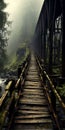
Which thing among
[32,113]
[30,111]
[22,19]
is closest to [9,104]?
[32,113]

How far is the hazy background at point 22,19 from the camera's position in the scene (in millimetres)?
120363

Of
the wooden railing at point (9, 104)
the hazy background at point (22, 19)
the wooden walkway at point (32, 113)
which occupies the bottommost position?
the wooden walkway at point (32, 113)

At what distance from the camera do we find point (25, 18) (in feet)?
461

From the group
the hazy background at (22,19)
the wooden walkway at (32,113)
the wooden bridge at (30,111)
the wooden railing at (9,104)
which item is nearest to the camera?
the wooden railing at (9,104)

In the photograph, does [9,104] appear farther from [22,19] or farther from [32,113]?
[22,19]

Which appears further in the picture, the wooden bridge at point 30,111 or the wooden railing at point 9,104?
the wooden bridge at point 30,111

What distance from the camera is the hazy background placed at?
120363mm

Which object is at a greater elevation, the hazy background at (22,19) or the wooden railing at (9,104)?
the hazy background at (22,19)

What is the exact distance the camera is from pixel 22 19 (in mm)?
141125

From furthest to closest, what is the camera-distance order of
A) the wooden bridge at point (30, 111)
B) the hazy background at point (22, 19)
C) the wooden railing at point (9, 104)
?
1. the hazy background at point (22, 19)
2. the wooden bridge at point (30, 111)
3. the wooden railing at point (9, 104)

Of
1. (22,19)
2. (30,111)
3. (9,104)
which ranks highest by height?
(22,19)

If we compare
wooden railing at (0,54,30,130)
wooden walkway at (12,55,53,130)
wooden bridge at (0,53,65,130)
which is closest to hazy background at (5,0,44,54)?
wooden walkway at (12,55,53,130)

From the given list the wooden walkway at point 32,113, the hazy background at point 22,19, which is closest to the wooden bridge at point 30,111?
the wooden walkway at point 32,113

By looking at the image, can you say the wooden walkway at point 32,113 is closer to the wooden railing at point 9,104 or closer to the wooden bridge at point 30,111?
the wooden bridge at point 30,111
